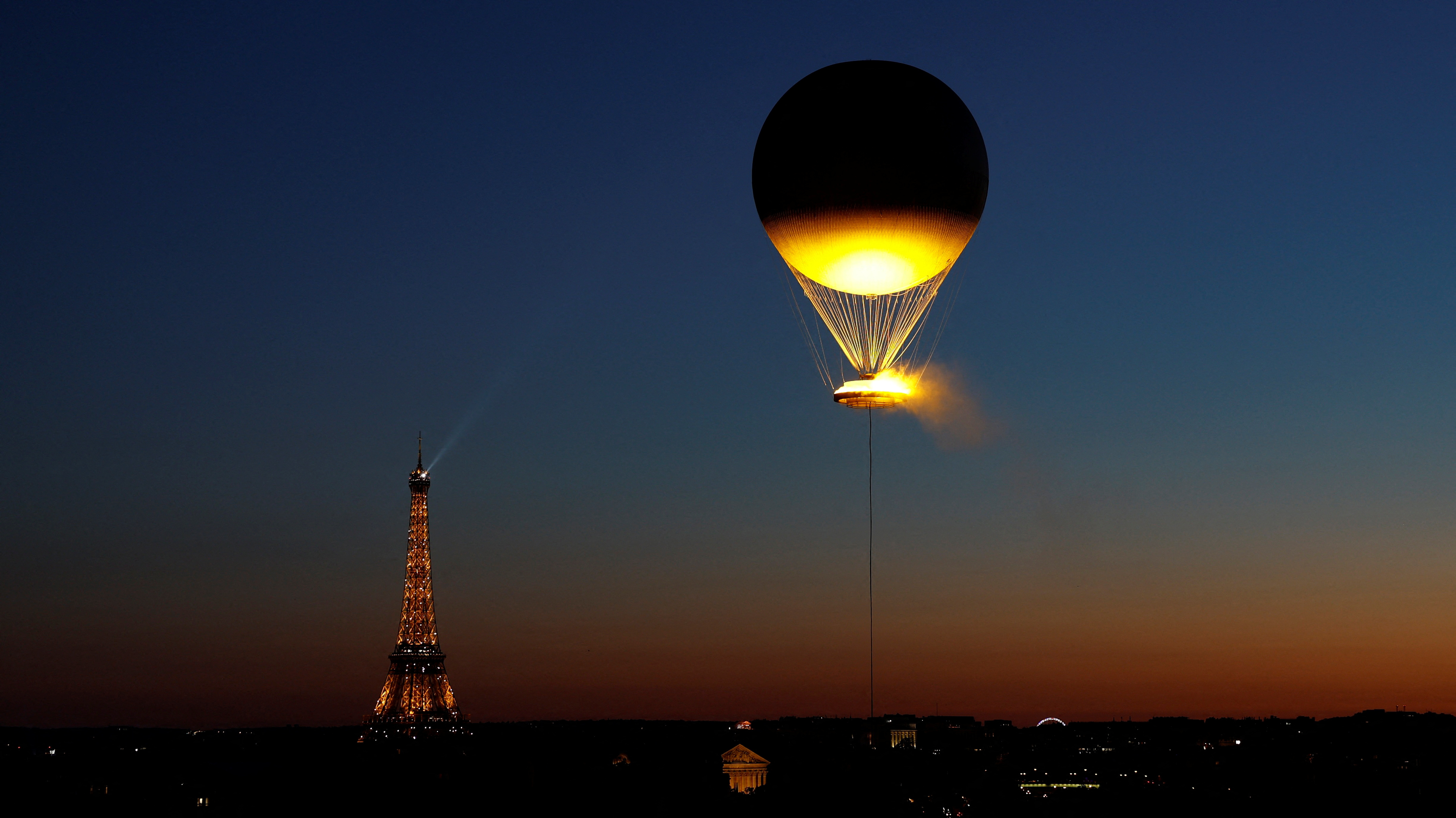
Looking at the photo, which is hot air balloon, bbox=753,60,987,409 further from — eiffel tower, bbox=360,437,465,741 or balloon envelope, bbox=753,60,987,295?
eiffel tower, bbox=360,437,465,741

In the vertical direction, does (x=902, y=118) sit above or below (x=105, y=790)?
above

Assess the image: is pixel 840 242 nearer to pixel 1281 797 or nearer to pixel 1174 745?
pixel 1281 797

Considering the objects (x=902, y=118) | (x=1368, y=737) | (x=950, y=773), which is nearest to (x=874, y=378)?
(x=902, y=118)

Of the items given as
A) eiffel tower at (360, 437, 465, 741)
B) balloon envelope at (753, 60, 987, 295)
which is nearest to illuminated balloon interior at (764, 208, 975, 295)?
balloon envelope at (753, 60, 987, 295)

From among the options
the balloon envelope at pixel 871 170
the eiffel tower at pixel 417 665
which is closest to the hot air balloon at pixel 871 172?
the balloon envelope at pixel 871 170

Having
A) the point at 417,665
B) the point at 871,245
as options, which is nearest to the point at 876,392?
the point at 871,245
